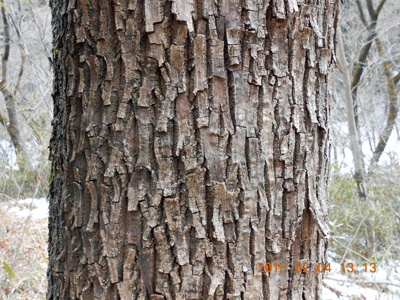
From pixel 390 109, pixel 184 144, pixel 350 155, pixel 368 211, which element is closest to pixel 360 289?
pixel 368 211

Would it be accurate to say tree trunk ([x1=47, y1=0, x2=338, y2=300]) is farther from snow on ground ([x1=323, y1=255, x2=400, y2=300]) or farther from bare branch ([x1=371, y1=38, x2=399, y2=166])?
bare branch ([x1=371, y1=38, x2=399, y2=166])

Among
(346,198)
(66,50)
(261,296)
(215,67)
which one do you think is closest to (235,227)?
(261,296)

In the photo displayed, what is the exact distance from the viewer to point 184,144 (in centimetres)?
91

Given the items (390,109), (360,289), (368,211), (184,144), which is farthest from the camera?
(390,109)

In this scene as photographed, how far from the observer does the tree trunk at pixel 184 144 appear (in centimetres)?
91

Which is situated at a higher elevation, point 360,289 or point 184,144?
point 184,144

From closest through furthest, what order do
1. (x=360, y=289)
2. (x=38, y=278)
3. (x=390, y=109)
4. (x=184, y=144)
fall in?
1. (x=184, y=144)
2. (x=38, y=278)
3. (x=360, y=289)
4. (x=390, y=109)

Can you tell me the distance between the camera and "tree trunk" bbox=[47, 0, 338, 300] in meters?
0.91
